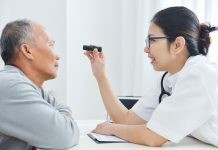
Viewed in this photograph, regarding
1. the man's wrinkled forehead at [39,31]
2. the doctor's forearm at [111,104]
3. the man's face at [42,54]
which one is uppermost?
the man's wrinkled forehead at [39,31]

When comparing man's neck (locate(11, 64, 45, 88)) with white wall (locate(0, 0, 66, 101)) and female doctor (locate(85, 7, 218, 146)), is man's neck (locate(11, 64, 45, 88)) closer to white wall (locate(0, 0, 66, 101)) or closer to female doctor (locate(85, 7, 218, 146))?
female doctor (locate(85, 7, 218, 146))

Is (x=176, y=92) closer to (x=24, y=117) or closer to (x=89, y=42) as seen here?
(x=24, y=117)

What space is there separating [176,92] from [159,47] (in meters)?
0.26

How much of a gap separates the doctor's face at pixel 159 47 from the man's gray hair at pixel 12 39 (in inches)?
19.9

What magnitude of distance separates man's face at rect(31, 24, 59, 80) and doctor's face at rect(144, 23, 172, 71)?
42 centimetres

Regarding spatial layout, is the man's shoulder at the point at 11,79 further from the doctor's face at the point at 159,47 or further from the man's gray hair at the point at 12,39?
the doctor's face at the point at 159,47

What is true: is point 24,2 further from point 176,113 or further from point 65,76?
point 176,113

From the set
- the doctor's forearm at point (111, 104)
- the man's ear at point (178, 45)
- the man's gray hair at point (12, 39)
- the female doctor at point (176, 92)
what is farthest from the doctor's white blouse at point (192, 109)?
the man's gray hair at point (12, 39)

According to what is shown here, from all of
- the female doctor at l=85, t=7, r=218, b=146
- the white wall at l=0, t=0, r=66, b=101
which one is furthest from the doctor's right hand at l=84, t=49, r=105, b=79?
the white wall at l=0, t=0, r=66, b=101

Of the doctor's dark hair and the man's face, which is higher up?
the doctor's dark hair

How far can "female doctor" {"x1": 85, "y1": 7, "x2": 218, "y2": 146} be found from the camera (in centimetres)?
114

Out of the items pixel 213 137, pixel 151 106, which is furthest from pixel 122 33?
pixel 213 137

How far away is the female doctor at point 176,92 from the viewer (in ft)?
3.75

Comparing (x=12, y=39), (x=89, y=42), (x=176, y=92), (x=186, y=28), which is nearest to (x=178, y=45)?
(x=186, y=28)
